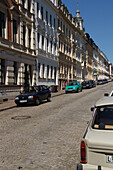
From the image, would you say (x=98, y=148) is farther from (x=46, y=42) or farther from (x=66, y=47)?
(x=66, y=47)

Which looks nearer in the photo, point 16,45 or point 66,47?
point 16,45

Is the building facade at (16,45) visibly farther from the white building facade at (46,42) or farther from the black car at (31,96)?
the black car at (31,96)

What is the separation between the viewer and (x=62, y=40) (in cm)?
4228

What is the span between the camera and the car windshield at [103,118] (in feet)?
14.1

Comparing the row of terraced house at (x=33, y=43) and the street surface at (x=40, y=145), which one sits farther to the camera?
the row of terraced house at (x=33, y=43)

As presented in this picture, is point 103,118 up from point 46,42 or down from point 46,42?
down

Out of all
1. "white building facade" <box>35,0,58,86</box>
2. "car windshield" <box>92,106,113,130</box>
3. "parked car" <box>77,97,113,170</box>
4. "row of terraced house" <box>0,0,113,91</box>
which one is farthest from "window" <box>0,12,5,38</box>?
"parked car" <box>77,97,113,170</box>

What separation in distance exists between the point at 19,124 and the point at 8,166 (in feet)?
17.0

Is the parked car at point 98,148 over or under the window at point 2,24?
under

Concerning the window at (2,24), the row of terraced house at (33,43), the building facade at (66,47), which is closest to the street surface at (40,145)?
the row of terraced house at (33,43)

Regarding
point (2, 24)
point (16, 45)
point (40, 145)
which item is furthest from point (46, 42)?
point (40, 145)

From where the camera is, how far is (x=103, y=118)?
449 cm

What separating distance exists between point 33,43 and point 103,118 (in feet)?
80.6

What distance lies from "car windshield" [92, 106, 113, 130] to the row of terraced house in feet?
56.2
